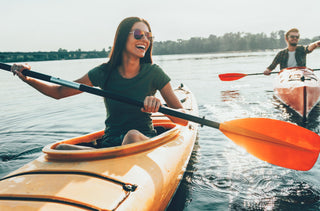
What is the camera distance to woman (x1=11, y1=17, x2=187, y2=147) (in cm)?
269

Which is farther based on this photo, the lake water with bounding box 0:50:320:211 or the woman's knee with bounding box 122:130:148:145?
the lake water with bounding box 0:50:320:211

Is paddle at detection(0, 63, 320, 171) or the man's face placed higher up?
the man's face

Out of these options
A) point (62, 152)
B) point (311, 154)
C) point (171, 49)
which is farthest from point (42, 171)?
point (171, 49)

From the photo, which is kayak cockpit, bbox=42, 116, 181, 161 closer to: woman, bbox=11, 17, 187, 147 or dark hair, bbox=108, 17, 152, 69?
woman, bbox=11, 17, 187, 147

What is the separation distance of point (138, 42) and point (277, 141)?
1.91 meters

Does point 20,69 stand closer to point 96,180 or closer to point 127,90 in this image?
point 127,90

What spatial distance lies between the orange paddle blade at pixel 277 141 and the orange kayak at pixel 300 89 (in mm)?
3128

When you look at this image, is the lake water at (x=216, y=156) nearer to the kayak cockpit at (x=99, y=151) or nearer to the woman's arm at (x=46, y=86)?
the kayak cockpit at (x=99, y=151)

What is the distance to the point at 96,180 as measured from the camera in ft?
6.26

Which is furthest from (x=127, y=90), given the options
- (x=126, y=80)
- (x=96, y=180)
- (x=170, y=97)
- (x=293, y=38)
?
(x=293, y=38)

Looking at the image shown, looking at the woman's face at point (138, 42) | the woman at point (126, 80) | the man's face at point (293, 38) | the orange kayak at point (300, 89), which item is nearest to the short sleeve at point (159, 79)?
the woman at point (126, 80)

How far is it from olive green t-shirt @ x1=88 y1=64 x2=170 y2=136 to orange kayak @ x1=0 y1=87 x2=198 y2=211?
12.2 inches

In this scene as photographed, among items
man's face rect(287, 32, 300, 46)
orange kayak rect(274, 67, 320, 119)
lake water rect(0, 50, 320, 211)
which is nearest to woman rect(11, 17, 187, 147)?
lake water rect(0, 50, 320, 211)

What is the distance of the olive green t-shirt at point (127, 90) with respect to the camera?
271 cm
